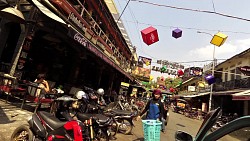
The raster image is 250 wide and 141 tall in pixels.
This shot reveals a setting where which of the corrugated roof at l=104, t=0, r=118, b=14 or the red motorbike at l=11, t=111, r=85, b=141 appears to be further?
the corrugated roof at l=104, t=0, r=118, b=14

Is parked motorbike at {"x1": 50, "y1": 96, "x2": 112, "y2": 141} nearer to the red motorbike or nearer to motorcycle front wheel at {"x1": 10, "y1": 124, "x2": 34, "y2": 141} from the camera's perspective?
the red motorbike

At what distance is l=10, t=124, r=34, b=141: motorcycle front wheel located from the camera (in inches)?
156

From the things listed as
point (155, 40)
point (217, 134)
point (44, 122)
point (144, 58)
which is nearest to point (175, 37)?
point (155, 40)

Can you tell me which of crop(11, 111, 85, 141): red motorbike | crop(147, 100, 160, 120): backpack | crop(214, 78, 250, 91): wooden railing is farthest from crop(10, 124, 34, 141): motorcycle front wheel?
crop(214, 78, 250, 91): wooden railing

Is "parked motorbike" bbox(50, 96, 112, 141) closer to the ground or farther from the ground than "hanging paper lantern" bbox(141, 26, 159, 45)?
closer to the ground

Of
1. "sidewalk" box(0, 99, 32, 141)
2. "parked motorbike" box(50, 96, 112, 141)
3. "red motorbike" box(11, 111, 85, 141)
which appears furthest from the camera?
"sidewalk" box(0, 99, 32, 141)

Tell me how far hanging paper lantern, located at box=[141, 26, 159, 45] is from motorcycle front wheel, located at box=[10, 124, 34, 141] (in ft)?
23.1

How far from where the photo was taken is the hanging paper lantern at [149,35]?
401 inches

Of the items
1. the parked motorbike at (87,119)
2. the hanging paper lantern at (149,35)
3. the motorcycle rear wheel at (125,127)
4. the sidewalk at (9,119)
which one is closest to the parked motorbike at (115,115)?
the motorcycle rear wheel at (125,127)

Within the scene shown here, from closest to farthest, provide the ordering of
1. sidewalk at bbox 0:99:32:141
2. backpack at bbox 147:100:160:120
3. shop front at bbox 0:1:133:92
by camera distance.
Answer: sidewalk at bbox 0:99:32:141 → backpack at bbox 147:100:160:120 → shop front at bbox 0:1:133:92

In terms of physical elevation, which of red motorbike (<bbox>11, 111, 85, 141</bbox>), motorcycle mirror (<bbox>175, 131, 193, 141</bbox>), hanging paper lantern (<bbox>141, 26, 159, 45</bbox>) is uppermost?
hanging paper lantern (<bbox>141, 26, 159, 45</bbox>)

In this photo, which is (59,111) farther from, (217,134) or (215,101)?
(215,101)

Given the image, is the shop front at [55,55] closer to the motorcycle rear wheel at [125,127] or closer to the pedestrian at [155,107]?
the motorcycle rear wheel at [125,127]

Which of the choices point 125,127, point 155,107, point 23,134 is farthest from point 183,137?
point 125,127
